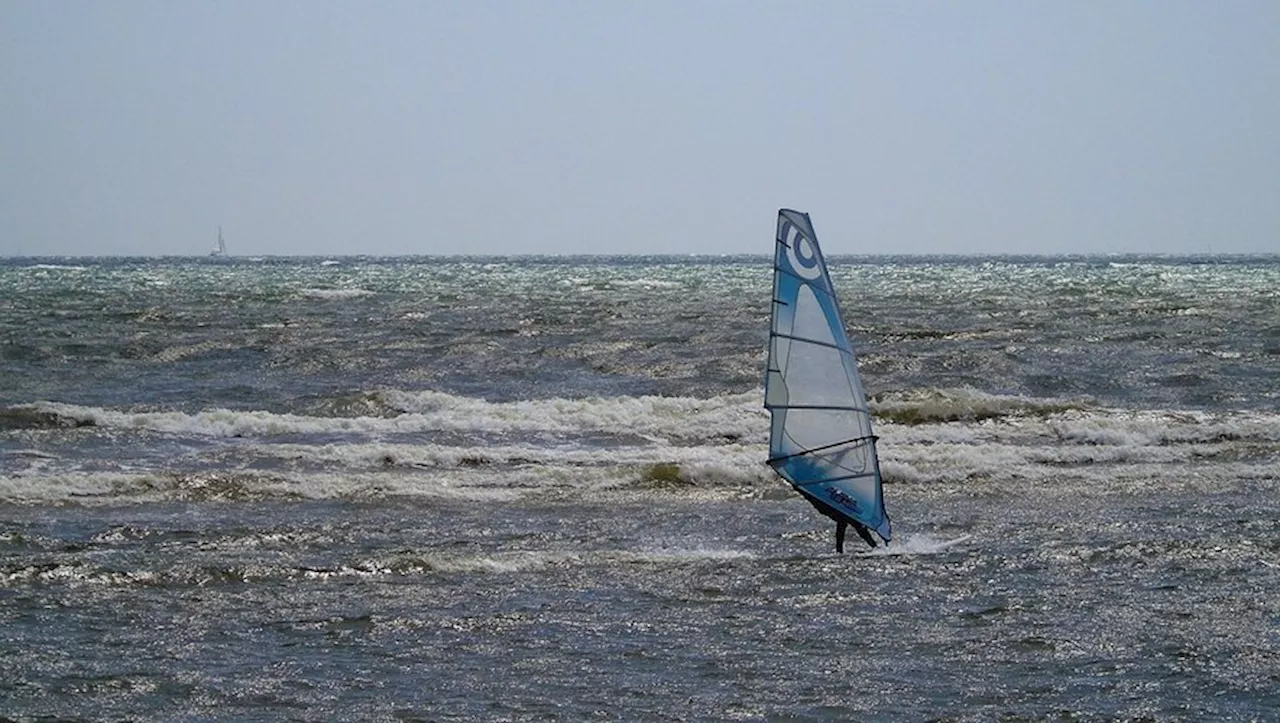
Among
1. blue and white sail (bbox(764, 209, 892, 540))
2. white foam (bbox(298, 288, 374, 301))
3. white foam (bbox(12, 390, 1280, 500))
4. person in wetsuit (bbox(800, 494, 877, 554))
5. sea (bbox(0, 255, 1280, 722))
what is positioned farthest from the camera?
white foam (bbox(298, 288, 374, 301))

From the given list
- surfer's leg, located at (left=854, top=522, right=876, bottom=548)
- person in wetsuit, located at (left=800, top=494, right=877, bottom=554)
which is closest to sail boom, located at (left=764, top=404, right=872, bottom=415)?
person in wetsuit, located at (left=800, top=494, right=877, bottom=554)

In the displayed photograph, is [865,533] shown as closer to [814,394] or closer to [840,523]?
[840,523]

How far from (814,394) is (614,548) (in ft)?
6.25

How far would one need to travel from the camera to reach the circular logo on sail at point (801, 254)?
10523 mm

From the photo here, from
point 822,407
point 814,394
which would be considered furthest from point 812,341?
point 822,407

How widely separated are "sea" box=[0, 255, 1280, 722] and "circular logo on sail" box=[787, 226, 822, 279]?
1.98 m

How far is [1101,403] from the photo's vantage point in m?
22.3

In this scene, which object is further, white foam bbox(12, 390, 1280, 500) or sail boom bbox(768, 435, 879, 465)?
white foam bbox(12, 390, 1280, 500)

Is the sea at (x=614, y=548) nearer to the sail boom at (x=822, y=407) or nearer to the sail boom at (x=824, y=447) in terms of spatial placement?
the sail boom at (x=824, y=447)

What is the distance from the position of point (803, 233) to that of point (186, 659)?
483 centimetres

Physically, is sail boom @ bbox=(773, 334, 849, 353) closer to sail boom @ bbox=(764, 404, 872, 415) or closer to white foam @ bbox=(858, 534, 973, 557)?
sail boom @ bbox=(764, 404, 872, 415)

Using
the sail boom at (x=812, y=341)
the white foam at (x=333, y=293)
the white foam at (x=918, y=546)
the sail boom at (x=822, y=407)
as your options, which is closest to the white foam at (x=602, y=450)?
the white foam at (x=918, y=546)

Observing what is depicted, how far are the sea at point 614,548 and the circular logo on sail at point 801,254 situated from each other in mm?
1981

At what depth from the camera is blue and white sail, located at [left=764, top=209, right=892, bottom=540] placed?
1052 centimetres
